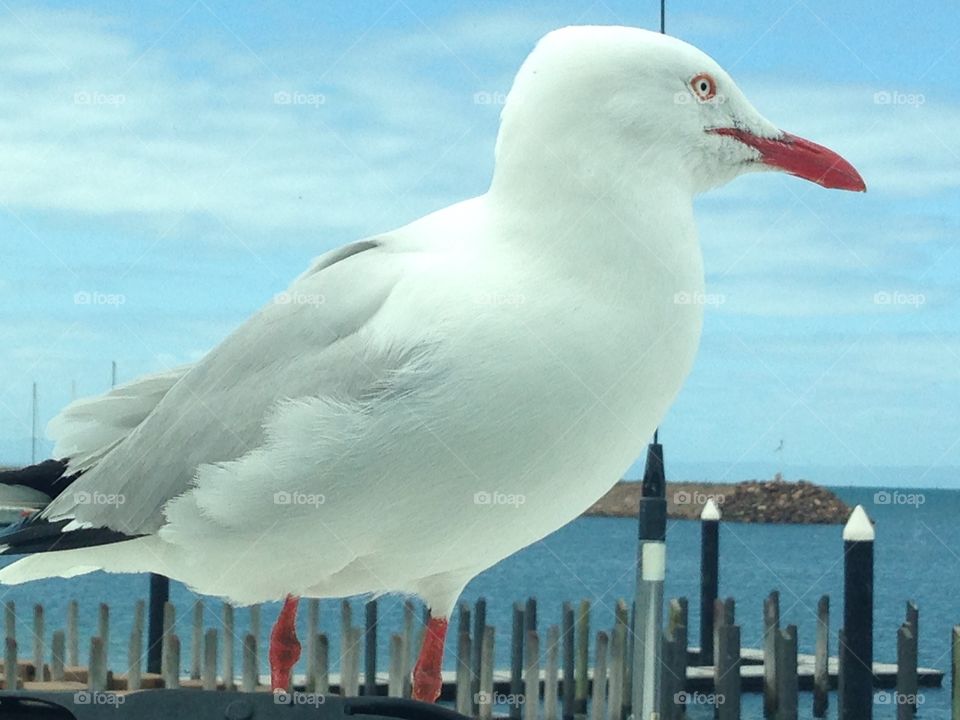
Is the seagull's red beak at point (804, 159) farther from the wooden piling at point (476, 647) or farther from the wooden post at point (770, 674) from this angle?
the wooden post at point (770, 674)

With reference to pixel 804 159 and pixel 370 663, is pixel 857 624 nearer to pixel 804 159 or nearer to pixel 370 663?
pixel 370 663

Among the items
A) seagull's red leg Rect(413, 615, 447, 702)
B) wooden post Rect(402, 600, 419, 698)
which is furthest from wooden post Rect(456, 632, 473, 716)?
seagull's red leg Rect(413, 615, 447, 702)

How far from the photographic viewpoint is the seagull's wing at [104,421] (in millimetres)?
3625

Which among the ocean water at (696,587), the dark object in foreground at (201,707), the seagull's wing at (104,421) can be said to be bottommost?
the ocean water at (696,587)

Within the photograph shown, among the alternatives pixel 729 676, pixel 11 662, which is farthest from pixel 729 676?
pixel 11 662

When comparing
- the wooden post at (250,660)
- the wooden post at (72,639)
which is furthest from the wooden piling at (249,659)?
the wooden post at (72,639)

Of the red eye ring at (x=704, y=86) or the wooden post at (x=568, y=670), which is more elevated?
the red eye ring at (x=704, y=86)

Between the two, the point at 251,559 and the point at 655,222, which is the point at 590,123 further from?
the point at 251,559

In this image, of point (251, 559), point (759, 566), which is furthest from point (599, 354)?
point (759, 566)

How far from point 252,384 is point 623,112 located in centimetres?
111

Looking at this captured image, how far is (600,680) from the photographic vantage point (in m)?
11.5

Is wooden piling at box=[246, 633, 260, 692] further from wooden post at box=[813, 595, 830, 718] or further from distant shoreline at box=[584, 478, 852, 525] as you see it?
distant shoreline at box=[584, 478, 852, 525]

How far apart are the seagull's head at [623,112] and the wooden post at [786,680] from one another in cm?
1100

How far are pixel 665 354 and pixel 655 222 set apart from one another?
30 cm
